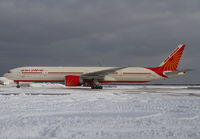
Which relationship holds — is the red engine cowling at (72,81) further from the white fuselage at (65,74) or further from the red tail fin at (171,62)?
the red tail fin at (171,62)

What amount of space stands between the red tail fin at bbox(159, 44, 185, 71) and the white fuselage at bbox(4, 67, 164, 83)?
2.12 metres

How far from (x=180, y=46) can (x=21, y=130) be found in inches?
1379

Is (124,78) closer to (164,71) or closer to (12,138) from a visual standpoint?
(164,71)

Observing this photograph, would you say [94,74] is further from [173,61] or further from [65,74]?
[173,61]

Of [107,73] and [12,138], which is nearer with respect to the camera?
[12,138]

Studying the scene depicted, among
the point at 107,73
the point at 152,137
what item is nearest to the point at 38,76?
the point at 107,73

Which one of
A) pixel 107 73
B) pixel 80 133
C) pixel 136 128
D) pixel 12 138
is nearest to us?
pixel 12 138

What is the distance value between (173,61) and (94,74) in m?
15.2

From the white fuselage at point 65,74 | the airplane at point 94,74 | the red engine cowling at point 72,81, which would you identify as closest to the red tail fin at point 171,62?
the airplane at point 94,74

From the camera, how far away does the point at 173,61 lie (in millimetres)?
34750

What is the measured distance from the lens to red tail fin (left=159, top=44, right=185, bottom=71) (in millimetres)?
34406

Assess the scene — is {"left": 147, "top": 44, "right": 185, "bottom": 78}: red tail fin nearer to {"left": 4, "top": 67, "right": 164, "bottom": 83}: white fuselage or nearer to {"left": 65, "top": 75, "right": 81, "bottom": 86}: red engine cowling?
{"left": 4, "top": 67, "right": 164, "bottom": 83}: white fuselage

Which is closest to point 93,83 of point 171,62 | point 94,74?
point 94,74

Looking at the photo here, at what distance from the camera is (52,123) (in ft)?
21.6
